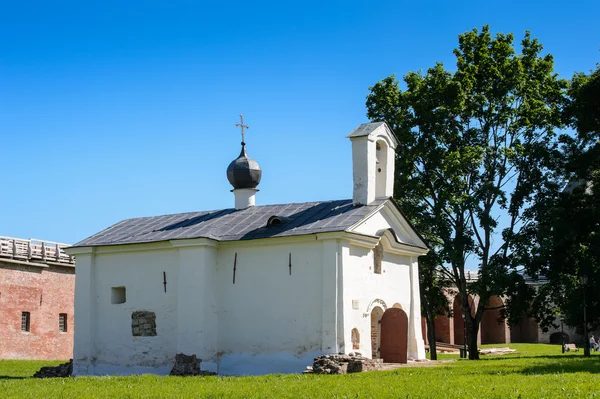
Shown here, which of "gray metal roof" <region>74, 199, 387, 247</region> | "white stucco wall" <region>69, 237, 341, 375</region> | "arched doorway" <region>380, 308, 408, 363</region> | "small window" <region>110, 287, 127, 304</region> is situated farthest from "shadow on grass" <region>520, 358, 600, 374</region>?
"small window" <region>110, 287, 127, 304</region>

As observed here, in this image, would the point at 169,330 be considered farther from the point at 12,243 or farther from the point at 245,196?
the point at 12,243

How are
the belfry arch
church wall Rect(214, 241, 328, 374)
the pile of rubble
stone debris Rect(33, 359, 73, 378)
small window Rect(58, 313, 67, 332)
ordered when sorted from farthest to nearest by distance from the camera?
small window Rect(58, 313, 67, 332) < the belfry arch < stone debris Rect(33, 359, 73, 378) < church wall Rect(214, 241, 328, 374) < the pile of rubble

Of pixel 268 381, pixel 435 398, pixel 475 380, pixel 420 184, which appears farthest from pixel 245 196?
pixel 435 398

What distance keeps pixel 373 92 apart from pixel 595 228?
30.4 ft

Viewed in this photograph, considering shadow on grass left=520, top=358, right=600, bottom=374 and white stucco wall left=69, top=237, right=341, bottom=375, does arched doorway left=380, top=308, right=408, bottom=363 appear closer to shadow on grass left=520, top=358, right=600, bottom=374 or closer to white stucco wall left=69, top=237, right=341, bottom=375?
white stucco wall left=69, top=237, right=341, bottom=375

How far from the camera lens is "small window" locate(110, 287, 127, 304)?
83.5ft

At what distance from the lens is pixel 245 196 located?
26797mm

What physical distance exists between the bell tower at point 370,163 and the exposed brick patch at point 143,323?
6.92 metres

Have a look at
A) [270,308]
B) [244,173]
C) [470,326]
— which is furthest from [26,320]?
[470,326]

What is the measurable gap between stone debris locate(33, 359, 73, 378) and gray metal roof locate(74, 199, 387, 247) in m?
3.79

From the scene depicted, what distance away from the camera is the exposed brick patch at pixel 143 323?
24.4 meters

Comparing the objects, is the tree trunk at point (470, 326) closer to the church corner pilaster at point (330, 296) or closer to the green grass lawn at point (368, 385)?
the green grass lawn at point (368, 385)

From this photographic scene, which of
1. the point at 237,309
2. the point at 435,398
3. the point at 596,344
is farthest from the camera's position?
the point at 596,344

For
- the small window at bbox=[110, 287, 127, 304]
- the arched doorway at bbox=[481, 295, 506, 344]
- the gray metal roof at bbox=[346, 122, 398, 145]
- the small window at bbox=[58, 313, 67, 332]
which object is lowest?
the arched doorway at bbox=[481, 295, 506, 344]
